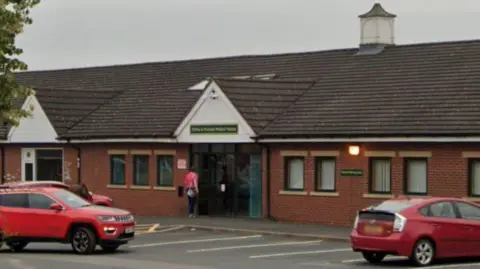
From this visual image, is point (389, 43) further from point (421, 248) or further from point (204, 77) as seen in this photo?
point (421, 248)

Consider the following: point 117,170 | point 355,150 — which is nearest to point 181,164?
point 117,170

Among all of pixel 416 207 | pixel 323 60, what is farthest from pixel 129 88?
pixel 416 207

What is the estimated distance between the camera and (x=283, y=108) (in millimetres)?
39250

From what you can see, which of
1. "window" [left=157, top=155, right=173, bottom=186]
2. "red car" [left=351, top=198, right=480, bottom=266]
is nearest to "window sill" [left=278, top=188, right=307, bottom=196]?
"window" [left=157, top=155, right=173, bottom=186]

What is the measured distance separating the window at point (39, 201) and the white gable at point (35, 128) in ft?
55.9

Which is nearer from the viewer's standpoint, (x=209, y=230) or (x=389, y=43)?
(x=209, y=230)

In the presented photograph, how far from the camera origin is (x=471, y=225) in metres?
24.6

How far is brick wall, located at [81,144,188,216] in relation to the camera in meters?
41.2

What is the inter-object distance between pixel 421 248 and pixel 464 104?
11.0m

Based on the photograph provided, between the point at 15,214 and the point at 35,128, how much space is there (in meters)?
18.2

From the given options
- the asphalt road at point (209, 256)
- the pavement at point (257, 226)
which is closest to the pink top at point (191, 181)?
the pavement at point (257, 226)

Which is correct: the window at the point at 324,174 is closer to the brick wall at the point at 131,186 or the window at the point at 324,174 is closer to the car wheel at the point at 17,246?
the brick wall at the point at 131,186

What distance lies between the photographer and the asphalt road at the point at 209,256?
2447 centimetres

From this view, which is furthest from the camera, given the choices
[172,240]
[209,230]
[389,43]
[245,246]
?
[389,43]
